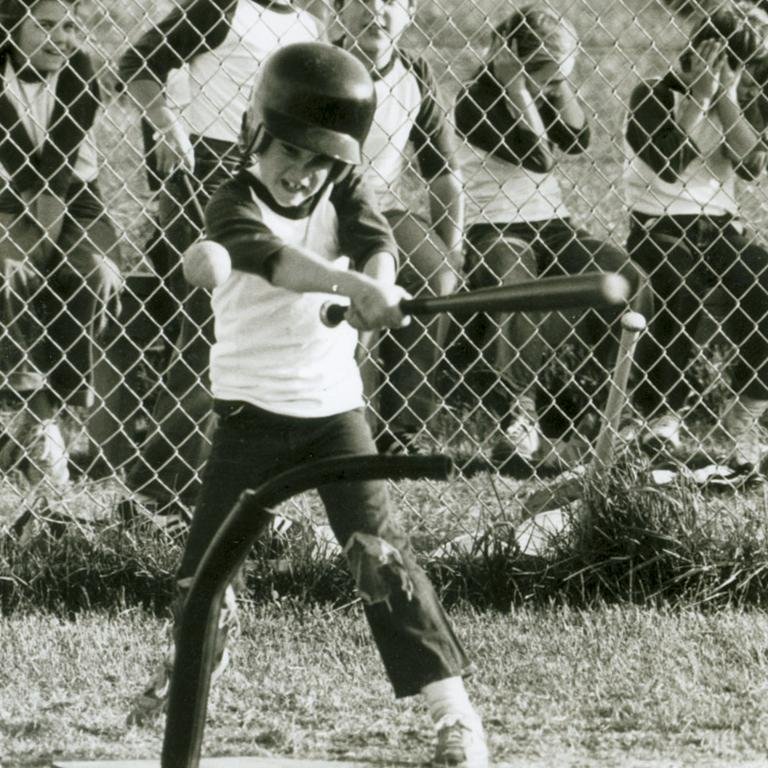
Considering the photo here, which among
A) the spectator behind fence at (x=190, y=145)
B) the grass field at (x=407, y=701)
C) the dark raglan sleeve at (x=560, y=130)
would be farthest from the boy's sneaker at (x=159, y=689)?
the dark raglan sleeve at (x=560, y=130)

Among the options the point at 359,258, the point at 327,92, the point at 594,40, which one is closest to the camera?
the point at 327,92

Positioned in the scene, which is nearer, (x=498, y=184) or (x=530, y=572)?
(x=530, y=572)

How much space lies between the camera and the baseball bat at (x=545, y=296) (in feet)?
7.64

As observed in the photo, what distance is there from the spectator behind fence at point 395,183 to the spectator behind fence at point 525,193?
Answer: 5.8 inches

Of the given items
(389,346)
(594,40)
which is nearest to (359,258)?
(389,346)

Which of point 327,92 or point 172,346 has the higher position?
point 327,92

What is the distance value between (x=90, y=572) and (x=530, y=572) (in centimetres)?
123

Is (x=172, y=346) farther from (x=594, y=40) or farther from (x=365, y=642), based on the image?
(x=594, y=40)

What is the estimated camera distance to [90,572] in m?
4.59

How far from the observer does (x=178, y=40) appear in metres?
5.00

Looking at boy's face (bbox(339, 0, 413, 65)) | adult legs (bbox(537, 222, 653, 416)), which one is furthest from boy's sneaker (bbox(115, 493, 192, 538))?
boy's face (bbox(339, 0, 413, 65))

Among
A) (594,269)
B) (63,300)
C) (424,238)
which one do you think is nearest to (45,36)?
(63,300)

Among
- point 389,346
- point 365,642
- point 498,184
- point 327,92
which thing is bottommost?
point 365,642

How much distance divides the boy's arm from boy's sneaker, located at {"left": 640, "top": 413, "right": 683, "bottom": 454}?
233 cm
